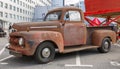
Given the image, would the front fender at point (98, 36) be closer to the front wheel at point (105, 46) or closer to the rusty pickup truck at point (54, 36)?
the rusty pickup truck at point (54, 36)

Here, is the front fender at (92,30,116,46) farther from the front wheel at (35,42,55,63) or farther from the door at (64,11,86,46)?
the front wheel at (35,42,55,63)

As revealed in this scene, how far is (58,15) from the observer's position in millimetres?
9086

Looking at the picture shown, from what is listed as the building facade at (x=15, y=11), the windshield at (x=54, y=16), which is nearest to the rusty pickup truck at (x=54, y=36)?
the windshield at (x=54, y=16)

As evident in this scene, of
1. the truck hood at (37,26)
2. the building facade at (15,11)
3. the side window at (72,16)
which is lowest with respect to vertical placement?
the truck hood at (37,26)

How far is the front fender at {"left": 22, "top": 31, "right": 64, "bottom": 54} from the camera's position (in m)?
7.52

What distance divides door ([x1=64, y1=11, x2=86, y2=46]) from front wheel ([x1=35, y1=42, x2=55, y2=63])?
0.90 m

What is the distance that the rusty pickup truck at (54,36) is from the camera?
7641mm

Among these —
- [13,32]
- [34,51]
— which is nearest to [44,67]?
[34,51]

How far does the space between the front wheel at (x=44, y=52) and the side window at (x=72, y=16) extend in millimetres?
1522

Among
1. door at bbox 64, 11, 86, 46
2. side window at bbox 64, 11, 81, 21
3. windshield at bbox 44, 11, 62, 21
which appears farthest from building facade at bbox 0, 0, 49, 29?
door at bbox 64, 11, 86, 46

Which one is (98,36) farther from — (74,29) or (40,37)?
(40,37)

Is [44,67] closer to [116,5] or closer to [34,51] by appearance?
[34,51]

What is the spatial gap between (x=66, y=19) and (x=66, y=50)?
1.27 metres

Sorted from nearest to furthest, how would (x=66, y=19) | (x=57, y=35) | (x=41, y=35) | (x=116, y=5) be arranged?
(x=41, y=35), (x=57, y=35), (x=66, y=19), (x=116, y=5)
